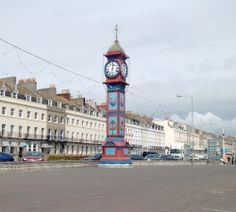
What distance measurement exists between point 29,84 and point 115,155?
40241 millimetres

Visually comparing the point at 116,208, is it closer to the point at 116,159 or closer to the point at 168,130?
the point at 116,159

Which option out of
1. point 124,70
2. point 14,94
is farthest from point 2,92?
point 124,70

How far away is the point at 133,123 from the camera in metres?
108

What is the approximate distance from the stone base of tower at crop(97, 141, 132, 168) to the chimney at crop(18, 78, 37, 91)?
38.4m

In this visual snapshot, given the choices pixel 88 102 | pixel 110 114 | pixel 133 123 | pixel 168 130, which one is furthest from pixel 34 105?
pixel 168 130

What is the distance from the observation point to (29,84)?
76125mm

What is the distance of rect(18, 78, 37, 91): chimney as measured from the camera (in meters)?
75.8

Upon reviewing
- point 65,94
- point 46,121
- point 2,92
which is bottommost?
point 46,121

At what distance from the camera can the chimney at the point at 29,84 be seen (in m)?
75.8

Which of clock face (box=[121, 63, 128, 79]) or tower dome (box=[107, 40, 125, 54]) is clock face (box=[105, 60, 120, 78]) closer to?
clock face (box=[121, 63, 128, 79])

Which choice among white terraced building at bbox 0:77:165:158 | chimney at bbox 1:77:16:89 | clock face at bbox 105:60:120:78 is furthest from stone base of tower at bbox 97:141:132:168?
chimney at bbox 1:77:16:89

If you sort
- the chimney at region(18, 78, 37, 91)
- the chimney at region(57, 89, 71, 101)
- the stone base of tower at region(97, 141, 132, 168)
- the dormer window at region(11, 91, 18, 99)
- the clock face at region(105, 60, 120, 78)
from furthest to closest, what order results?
the chimney at region(57, 89, 71, 101) < the chimney at region(18, 78, 37, 91) < the dormer window at region(11, 91, 18, 99) < the clock face at region(105, 60, 120, 78) < the stone base of tower at region(97, 141, 132, 168)

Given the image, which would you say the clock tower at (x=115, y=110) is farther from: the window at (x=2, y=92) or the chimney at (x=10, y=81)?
the chimney at (x=10, y=81)

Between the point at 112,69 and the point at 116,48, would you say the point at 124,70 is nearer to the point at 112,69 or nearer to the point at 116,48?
the point at 112,69
